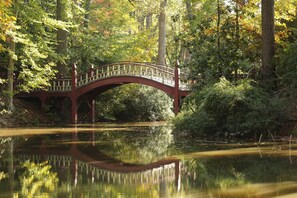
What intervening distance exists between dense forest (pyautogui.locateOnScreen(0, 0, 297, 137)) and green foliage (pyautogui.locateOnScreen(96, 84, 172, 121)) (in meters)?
0.06

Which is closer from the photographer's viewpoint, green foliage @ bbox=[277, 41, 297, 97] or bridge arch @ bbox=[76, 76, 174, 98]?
green foliage @ bbox=[277, 41, 297, 97]

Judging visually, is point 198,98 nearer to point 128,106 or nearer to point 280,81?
point 280,81

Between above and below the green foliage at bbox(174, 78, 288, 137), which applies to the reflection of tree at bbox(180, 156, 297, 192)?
below

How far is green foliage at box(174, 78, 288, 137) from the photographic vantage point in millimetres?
13734

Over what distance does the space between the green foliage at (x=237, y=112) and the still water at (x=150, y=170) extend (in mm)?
1209

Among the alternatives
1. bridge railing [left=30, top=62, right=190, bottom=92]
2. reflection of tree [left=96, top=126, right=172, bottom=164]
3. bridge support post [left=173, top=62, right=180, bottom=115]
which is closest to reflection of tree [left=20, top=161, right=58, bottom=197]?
reflection of tree [left=96, top=126, right=172, bottom=164]

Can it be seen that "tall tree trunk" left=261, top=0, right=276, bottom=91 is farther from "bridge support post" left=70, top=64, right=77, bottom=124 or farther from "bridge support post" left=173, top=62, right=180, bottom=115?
"bridge support post" left=70, top=64, right=77, bottom=124

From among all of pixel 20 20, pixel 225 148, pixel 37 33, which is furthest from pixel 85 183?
pixel 37 33

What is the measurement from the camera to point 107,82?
26016mm

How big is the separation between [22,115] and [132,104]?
7.17 metres

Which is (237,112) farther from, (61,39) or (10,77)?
(61,39)

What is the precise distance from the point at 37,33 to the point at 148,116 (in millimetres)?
8528

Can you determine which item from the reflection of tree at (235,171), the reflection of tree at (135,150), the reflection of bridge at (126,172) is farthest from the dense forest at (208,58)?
the reflection of bridge at (126,172)

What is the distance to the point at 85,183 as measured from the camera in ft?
24.8
